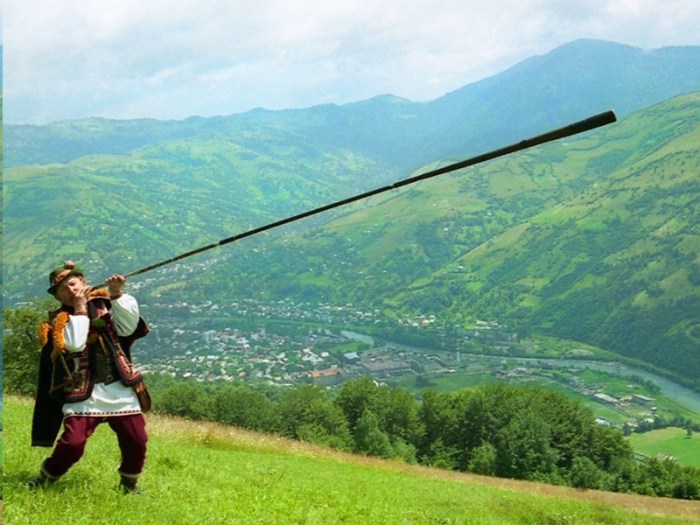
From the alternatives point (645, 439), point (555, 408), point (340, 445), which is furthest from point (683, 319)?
point (340, 445)

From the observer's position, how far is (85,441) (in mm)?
6457

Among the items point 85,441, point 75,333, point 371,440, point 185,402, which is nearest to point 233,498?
point 85,441

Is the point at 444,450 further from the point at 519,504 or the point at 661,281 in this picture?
the point at 661,281

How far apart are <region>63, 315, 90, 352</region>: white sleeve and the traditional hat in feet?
1.59

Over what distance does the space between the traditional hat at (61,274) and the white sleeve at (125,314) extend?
551 mm

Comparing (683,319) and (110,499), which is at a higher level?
(110,499)

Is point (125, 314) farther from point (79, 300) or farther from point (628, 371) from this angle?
point (628, 371)

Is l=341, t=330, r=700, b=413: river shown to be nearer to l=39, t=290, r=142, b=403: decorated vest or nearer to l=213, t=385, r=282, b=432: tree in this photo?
l=213, t=385, r=282, b=432: tree

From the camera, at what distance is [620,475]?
149 feet

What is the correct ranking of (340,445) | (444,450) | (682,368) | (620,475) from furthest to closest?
(682,368) → (444,450) → (620,475) → (340,445)

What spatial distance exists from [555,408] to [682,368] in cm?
10719

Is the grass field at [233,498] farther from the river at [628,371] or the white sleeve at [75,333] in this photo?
the river at [628,371]

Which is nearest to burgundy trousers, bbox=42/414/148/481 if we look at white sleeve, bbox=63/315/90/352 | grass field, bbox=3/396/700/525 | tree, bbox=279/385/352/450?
grass field, bbox=3/396/700/525

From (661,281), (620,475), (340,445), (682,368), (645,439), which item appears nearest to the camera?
(340,445)
